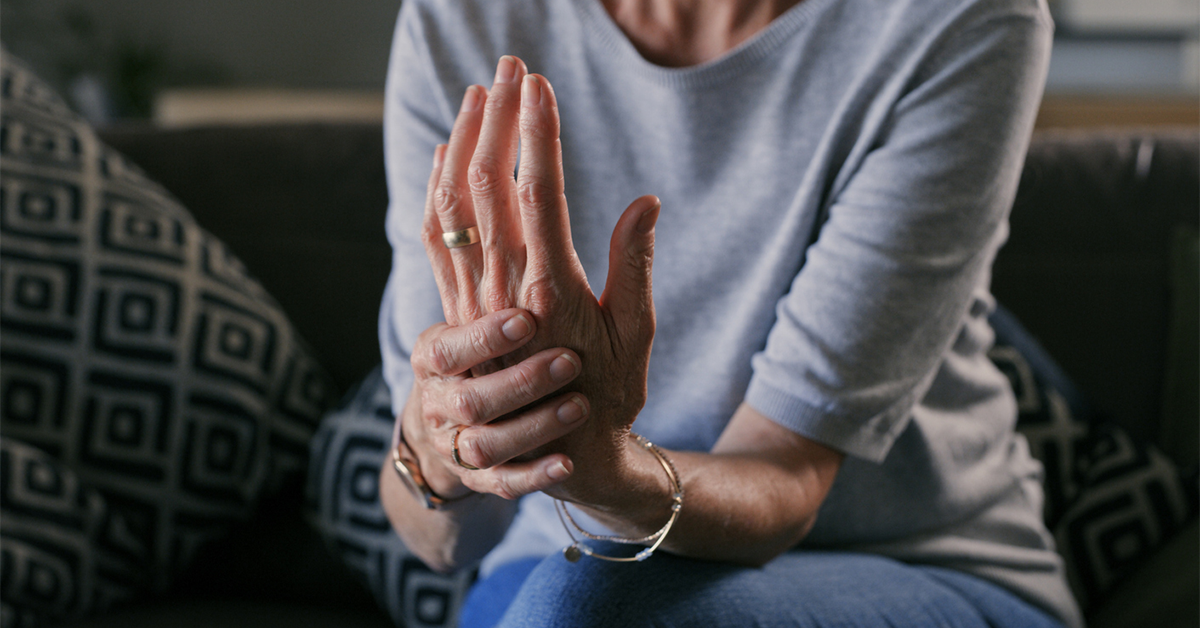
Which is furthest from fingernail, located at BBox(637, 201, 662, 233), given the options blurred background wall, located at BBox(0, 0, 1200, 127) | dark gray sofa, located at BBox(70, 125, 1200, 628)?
blurred background wall, located at BBox(0, 0, 1200, 127)

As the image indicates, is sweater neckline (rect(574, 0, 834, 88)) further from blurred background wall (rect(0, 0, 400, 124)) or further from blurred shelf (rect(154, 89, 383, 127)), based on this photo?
blurred background wall (rect(0, 0, 400, 124))

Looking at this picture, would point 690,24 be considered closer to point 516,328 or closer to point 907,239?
point 907,239

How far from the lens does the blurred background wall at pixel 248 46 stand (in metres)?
2.62

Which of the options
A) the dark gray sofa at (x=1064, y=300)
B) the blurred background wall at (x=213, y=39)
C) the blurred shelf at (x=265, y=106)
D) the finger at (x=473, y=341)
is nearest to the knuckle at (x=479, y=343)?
the finger at (x=473, y=341)

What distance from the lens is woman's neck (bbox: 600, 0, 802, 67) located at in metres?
0.76

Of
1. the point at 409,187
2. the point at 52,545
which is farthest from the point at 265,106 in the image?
the point at 409,187

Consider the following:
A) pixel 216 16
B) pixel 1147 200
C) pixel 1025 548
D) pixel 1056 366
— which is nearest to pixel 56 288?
pixel 1025 548

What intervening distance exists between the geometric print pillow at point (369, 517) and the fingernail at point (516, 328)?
62 centimetres

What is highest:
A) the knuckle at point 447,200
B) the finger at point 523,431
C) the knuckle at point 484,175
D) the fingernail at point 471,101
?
the fingernail at point 471,101

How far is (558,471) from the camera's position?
500mm

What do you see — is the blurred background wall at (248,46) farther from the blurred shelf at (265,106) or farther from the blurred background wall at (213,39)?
the blurred shelf at (265,106)

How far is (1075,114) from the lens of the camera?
2111 millimetres

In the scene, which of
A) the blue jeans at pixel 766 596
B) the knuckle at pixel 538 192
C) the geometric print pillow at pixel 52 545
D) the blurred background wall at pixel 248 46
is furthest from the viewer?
the blurred background wall at pixel 248 46

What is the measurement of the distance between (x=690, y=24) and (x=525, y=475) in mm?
470
